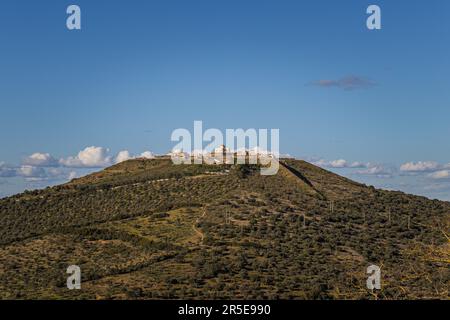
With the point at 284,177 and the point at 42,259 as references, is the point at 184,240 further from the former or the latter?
the point at 284,177

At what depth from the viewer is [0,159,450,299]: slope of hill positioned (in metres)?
47.8

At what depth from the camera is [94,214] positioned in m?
84.3

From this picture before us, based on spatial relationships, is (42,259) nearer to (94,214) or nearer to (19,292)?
(19,292)

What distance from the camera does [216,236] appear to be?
66.9 metres

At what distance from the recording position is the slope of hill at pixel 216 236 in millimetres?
47781

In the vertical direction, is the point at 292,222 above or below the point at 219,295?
above

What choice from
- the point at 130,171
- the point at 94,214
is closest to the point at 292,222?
the point at 94,214

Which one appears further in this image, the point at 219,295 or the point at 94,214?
the point at 94,214
